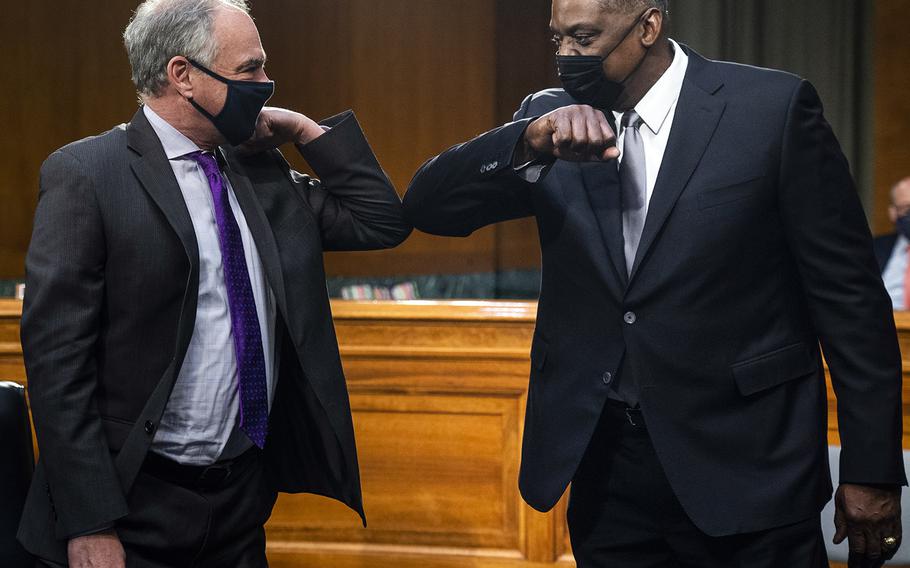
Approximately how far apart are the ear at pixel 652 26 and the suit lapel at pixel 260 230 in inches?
26.5

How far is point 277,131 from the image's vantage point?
1.79m

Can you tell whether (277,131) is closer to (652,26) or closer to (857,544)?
(652,26)

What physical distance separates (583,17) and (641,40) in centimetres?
10

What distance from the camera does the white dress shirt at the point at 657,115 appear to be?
159 centimetres

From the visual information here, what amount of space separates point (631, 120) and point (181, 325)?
77cm

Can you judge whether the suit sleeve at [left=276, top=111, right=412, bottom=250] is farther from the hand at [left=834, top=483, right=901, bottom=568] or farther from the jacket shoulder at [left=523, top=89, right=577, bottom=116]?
the hand at [left=834, top=483, right=901, bottom=568]

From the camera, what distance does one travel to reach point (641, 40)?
1.59 metres

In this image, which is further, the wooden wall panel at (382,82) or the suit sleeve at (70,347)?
the wooden wall panel at (382,82)

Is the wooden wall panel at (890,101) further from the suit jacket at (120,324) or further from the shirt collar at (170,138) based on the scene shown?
the shirt collar at (170,138)

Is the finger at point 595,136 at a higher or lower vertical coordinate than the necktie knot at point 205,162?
higher

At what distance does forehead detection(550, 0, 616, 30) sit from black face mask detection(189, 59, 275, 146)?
0.48 metres

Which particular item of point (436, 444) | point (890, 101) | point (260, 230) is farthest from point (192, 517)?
point (890, 101)

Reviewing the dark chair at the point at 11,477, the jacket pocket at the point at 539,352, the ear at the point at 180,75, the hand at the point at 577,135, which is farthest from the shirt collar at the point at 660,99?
the dark chair at the point at 11,477

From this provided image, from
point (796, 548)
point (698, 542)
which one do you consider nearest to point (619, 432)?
point (698, 542)
